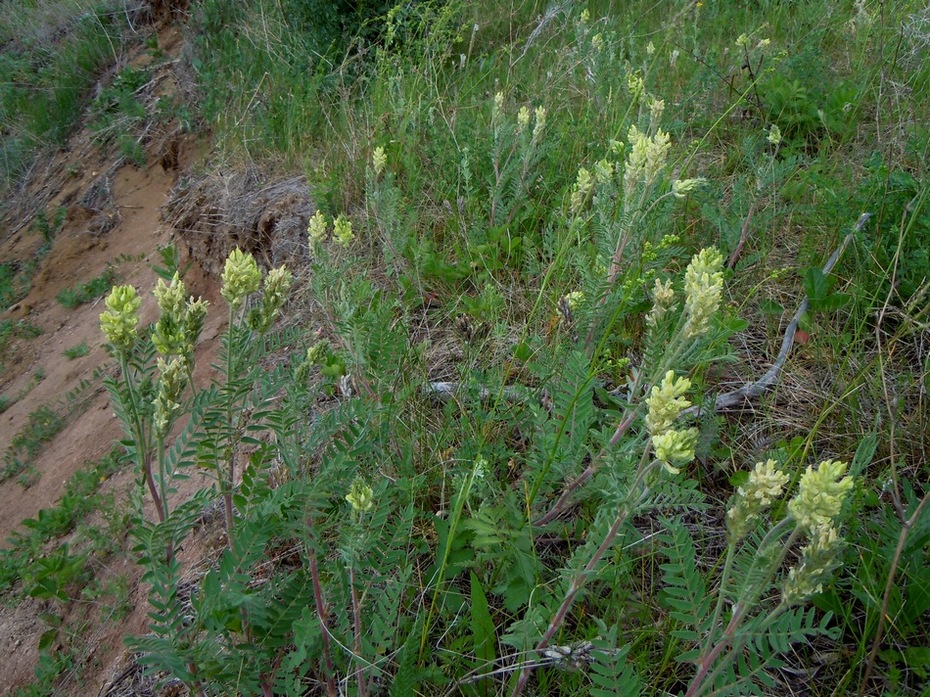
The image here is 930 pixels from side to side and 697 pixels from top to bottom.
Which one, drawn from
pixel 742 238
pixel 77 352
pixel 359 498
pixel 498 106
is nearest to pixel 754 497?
pixel 359 498

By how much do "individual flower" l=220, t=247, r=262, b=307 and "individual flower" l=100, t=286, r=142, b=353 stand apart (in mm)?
203

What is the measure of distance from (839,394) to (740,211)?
849 millimetres

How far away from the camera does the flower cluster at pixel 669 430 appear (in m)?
1.02

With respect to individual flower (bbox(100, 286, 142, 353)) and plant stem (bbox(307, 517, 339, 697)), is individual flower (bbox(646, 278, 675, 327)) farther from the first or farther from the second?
individual flower (bbox(100, 286, 142, 353))

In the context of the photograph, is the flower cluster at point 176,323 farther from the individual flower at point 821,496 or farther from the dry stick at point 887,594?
the dry stick at point 887,594

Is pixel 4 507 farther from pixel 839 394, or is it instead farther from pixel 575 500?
pixel 839 394

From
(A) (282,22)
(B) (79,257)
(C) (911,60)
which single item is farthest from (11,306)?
(C) (911,60)

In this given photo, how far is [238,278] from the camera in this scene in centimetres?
144

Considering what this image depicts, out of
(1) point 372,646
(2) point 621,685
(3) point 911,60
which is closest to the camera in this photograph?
(2) point 621,685

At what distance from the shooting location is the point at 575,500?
5.37 feet

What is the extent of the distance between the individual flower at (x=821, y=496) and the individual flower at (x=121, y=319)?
1.22 metres

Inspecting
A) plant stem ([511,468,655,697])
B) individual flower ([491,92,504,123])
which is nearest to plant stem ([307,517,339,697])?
plant stem ([511,468,655,697])

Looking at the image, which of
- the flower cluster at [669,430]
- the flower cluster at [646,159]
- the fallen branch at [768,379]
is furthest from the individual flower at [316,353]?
the fallen branch at [768,379]

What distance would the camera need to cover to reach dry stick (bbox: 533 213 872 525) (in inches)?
61.8
